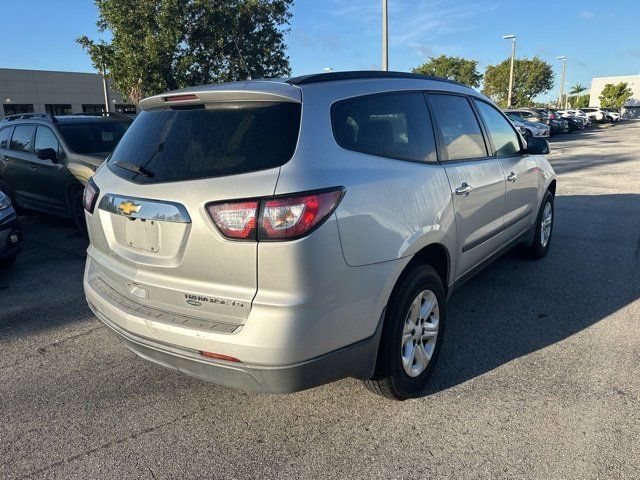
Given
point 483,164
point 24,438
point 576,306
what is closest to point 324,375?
point 24,438

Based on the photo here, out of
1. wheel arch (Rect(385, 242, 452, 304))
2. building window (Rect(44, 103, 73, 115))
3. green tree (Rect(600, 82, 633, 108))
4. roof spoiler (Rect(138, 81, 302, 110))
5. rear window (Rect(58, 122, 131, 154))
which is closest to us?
roof spoiler (Rect(138, 81, 302, 110))

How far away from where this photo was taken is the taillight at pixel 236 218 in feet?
6.98

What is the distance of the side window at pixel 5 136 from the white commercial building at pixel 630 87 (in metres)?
69.8

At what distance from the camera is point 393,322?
2592 mm

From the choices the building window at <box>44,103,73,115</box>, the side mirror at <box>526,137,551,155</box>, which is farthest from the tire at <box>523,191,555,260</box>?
the building window at <box>44,103,73,115</box>

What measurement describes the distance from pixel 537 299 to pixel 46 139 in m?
7.04

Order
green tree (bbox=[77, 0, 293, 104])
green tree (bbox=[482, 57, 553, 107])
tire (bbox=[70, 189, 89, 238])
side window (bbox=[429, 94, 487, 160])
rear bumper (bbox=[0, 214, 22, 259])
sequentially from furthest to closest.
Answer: green tree (bbox=[482, 57, 553, 107]) → green tree (bbox=[77, 0, 293, 104]) → tire (bbox=[70, 189, 89, 238]) → rear bumper (bbox=[0, 214, 22, 259]) → side window (bbox=[429, 94, 487, 160])

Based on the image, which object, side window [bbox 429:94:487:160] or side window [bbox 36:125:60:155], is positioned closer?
side window [bbox 429:94:487:160]

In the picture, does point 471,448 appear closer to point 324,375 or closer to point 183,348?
point 324,375

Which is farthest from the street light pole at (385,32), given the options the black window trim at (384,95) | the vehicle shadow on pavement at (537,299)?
the black window trim at (384,95)

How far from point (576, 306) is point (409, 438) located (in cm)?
241

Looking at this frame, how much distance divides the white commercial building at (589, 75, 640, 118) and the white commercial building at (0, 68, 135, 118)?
201 ft

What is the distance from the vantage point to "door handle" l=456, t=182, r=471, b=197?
3201mm

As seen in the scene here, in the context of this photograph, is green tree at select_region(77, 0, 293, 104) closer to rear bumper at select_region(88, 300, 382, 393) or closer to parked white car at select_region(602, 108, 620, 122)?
rear bumper at select_region(88, 300, 382, 393)
